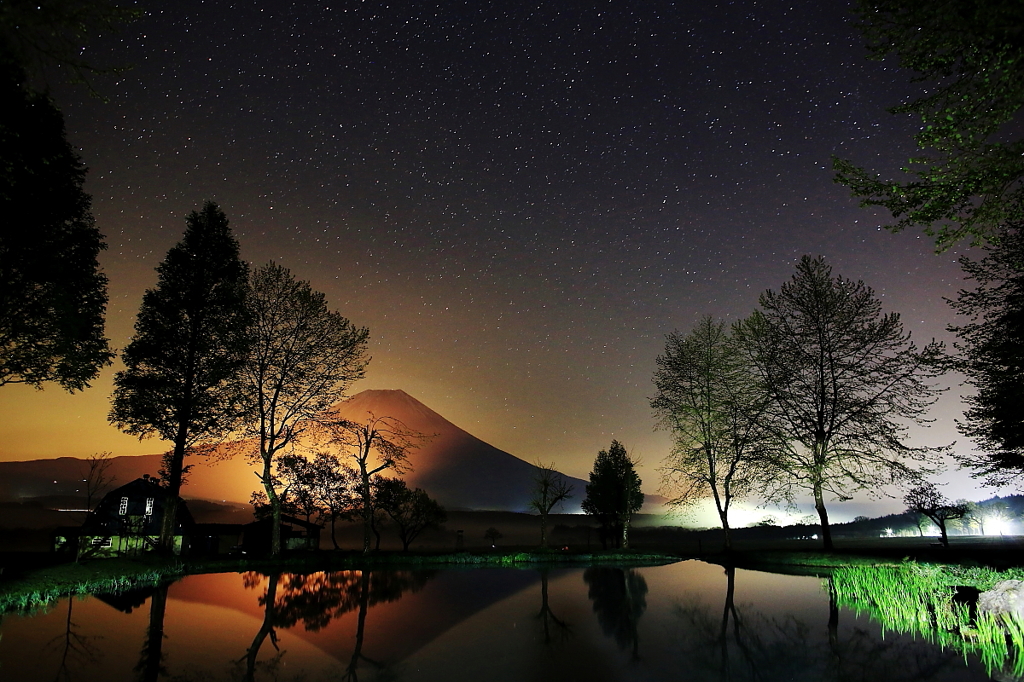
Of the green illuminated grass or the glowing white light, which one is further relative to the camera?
the glowing white light

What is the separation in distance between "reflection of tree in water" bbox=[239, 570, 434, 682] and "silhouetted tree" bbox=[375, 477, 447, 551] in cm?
2066

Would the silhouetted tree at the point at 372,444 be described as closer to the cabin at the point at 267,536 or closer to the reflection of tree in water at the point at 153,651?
the cabin at the point at 267,536

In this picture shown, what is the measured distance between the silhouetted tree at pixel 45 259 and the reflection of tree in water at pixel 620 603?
2156 centimetres

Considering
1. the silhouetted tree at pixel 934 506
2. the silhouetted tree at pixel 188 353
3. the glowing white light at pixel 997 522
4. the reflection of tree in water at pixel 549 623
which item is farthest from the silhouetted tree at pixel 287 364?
the glowing white light at pixel 997 522

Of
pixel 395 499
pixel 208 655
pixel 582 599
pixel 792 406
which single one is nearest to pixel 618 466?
pixel 395 499

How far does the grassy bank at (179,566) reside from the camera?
1526 cm

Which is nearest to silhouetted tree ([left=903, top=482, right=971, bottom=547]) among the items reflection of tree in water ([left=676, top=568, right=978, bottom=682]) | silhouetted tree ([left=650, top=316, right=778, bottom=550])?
silhouetted tree ([left=650, top=316, right=778, bottom=550])

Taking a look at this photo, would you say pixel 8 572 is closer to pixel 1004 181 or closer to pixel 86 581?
pixel 86 581

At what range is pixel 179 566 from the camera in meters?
24.0

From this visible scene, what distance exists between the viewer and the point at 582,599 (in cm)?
1630

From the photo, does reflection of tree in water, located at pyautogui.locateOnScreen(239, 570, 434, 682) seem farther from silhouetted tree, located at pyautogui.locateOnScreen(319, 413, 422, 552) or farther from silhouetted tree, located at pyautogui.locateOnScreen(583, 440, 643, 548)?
silhouetted tree, located at pyautogui.locateOnScreen(583, 440, 643, 548)

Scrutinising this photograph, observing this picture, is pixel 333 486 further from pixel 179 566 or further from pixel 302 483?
pixel 179 566

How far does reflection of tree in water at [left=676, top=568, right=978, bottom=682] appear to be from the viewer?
7.52 meters

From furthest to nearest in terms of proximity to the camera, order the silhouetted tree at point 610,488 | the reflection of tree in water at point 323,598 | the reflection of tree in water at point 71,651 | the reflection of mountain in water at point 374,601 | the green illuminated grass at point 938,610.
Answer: the silhouetted tree at point 610,488
the reflection of mountain in water at point 374,601
the reflection of tree in water at point 323,598
the green illuminated grass at point 938,610
the reflection of tree in water at point 71,651
